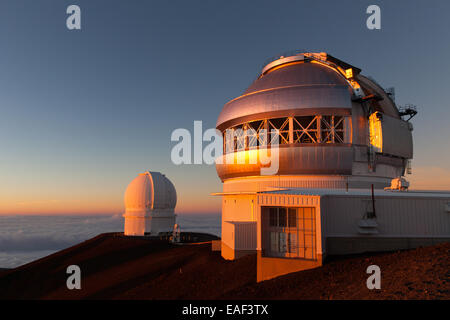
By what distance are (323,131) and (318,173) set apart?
330 centimetres

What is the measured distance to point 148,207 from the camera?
3891 cm

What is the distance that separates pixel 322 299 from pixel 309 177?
458 inches

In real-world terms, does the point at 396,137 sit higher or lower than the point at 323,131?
lower

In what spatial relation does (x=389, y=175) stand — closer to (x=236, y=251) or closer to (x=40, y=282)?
(x=236, y=251)

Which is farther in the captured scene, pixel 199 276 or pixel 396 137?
pixel 396 137

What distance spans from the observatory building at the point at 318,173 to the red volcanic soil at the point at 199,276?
1.53m

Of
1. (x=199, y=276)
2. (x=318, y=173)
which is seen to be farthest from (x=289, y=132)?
(x=199, y=276)

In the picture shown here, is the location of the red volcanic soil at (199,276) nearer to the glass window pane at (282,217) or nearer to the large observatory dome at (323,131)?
the glass window pane at (282,217)

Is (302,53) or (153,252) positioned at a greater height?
(302,53)

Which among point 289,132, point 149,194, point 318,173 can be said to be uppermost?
point 289,132

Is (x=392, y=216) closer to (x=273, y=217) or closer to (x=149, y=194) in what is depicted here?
(x=273, y=217)

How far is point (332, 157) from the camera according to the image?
62.2 feet

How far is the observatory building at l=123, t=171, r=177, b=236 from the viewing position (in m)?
38.6
